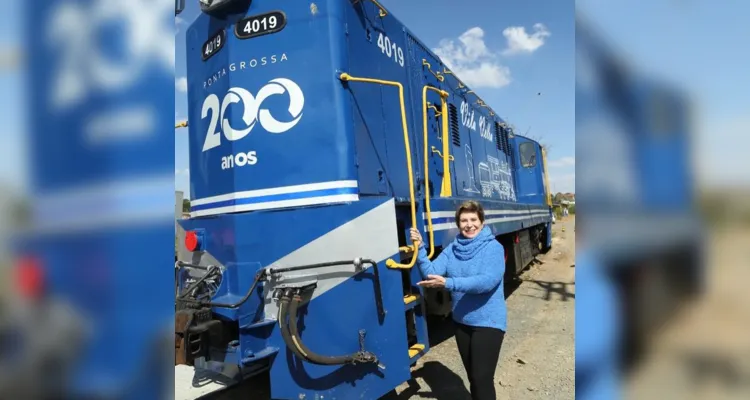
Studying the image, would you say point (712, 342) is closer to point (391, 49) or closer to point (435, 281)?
point (435, 281)

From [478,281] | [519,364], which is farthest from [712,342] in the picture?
[519,364]

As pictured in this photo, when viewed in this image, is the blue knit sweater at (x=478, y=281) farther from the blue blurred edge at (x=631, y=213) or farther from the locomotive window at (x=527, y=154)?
the locomotive window at (x=527, y=154)

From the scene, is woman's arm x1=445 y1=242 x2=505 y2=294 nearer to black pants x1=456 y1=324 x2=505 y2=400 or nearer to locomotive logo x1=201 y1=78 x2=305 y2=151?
black pants x1=456 y1=324 x2=505 y2=400

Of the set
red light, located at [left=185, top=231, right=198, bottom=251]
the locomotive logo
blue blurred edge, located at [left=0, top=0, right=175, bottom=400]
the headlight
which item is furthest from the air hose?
the headlight

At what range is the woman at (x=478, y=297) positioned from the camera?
3.07 meters

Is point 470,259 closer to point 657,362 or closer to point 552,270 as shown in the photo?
point 657,362

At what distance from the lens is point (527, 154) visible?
1096 centimetres

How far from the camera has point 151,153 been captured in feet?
2.50

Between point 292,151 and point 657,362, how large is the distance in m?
2.90

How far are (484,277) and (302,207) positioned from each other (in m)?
1.34

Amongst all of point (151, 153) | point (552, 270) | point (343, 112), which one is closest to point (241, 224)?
point (343, 112)

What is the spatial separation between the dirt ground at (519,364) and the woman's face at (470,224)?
1.70 meters

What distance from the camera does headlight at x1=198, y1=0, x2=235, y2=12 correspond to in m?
3.58

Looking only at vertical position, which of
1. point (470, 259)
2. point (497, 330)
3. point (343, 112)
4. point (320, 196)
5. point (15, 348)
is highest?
point (343, 112)
